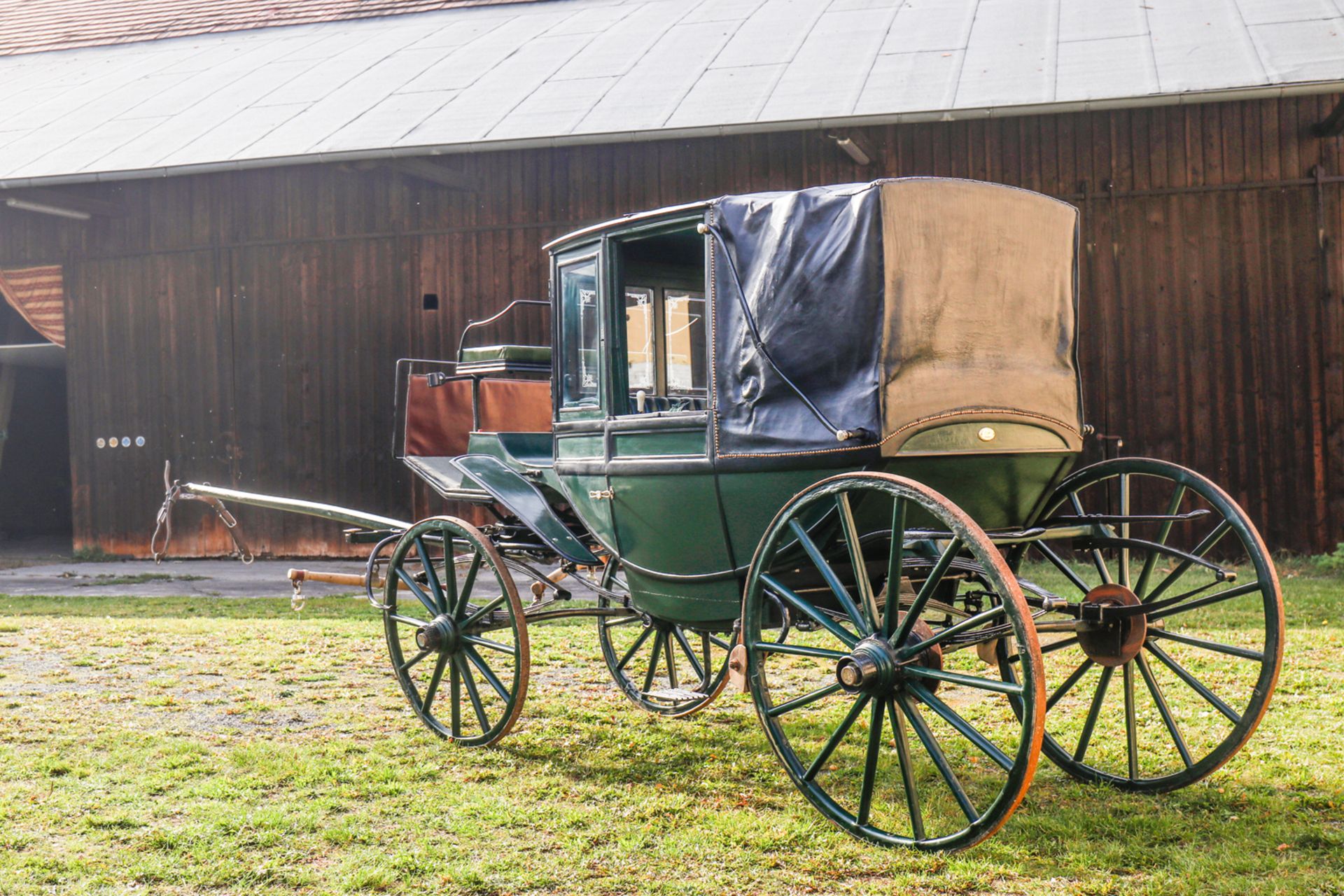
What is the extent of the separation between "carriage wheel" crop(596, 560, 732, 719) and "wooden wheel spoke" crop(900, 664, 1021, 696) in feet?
4.03

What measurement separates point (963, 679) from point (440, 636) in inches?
92.3

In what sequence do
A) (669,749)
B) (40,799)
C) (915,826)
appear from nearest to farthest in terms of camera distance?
(915,826)
(40,799)
(669,749)

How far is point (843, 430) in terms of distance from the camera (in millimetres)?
3602

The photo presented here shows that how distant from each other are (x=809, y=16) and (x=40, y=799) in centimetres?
1062

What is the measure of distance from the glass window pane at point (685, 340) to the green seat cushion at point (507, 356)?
2.52 ft

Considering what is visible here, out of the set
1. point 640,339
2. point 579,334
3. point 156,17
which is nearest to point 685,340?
point 640,339

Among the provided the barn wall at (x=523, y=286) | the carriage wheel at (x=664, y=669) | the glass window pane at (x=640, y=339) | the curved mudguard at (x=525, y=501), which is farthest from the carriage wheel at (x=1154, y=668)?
the barn wall at (x=523, y=286)

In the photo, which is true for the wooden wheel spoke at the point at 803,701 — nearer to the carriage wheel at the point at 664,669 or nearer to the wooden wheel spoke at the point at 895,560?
the wooden wheel spoke at the point at 895,560

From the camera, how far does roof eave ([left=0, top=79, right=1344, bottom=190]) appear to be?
28.0 feet

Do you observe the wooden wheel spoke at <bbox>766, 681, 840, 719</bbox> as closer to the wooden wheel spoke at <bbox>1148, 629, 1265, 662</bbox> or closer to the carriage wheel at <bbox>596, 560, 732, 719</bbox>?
the carriage wheel at <bbox>596, 560, 732, 719</bbox>

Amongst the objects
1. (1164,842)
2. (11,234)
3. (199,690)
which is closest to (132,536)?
(11,234)

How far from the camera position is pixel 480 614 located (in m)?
4.75

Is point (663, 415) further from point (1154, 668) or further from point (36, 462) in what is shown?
point (36, 462)

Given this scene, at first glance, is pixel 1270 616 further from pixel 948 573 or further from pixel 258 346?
pixel 258 346
